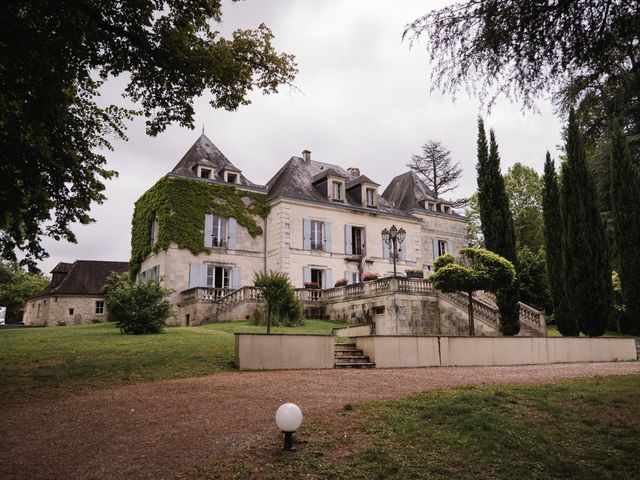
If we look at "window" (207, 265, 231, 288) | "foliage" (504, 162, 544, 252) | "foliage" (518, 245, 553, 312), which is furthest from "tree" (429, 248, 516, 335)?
"foliage" (504, 162, 544, 252)

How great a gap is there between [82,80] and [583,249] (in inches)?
684

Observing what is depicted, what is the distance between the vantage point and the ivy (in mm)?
25656

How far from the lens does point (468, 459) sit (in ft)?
16.7

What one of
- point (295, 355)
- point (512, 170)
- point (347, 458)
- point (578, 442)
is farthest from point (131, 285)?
point (512, 170)

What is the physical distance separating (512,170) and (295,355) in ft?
114

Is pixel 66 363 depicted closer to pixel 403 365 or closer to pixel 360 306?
pixel 403 365

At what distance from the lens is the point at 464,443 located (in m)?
5.47

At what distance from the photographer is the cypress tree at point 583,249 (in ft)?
60.5

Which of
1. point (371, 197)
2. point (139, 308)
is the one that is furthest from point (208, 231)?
point (139, 308)

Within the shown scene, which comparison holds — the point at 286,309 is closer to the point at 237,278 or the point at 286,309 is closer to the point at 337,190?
the point at 237,278

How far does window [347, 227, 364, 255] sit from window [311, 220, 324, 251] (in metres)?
2.32

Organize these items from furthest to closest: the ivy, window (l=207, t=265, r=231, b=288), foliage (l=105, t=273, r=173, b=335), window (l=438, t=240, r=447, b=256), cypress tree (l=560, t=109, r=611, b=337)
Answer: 1. window (l=438, t=240, r=447, b=256)
2. window (l=207, t=265, r=231, b=288)
3. the ivy
4. cypress tree (l=560, t=109, r=611, b=337)
5. foliage (l=105, t=273, r=173, b=335)

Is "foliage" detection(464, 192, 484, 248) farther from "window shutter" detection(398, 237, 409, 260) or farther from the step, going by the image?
the step

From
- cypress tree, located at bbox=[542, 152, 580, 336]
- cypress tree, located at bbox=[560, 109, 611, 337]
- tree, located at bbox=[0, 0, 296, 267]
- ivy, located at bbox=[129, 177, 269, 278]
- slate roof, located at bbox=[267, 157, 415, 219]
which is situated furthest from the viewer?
slate roof, located at bbox=[267, 157, 415, 219]
